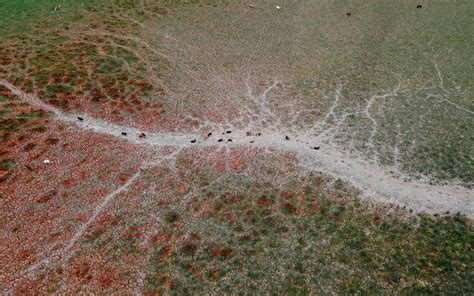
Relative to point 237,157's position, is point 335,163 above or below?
above

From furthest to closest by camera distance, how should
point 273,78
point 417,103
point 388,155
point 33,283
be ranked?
point 273,78 < point 417,103 < point 388,155 < point 33,283

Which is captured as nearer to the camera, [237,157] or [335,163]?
[335,163]

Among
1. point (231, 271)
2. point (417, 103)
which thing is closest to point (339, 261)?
point (231, 271)

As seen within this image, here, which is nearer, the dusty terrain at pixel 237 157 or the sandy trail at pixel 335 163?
the dusty terrain at pixel 237 157

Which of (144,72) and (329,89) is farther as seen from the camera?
(144,72)

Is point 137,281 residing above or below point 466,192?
below

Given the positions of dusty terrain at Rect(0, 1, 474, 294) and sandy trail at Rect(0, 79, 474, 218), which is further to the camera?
sandy trail at Rect(0, 79, 474, 218)

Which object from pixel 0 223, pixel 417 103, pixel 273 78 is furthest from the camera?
pixel 273 78

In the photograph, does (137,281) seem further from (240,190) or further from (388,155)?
(388,155)
